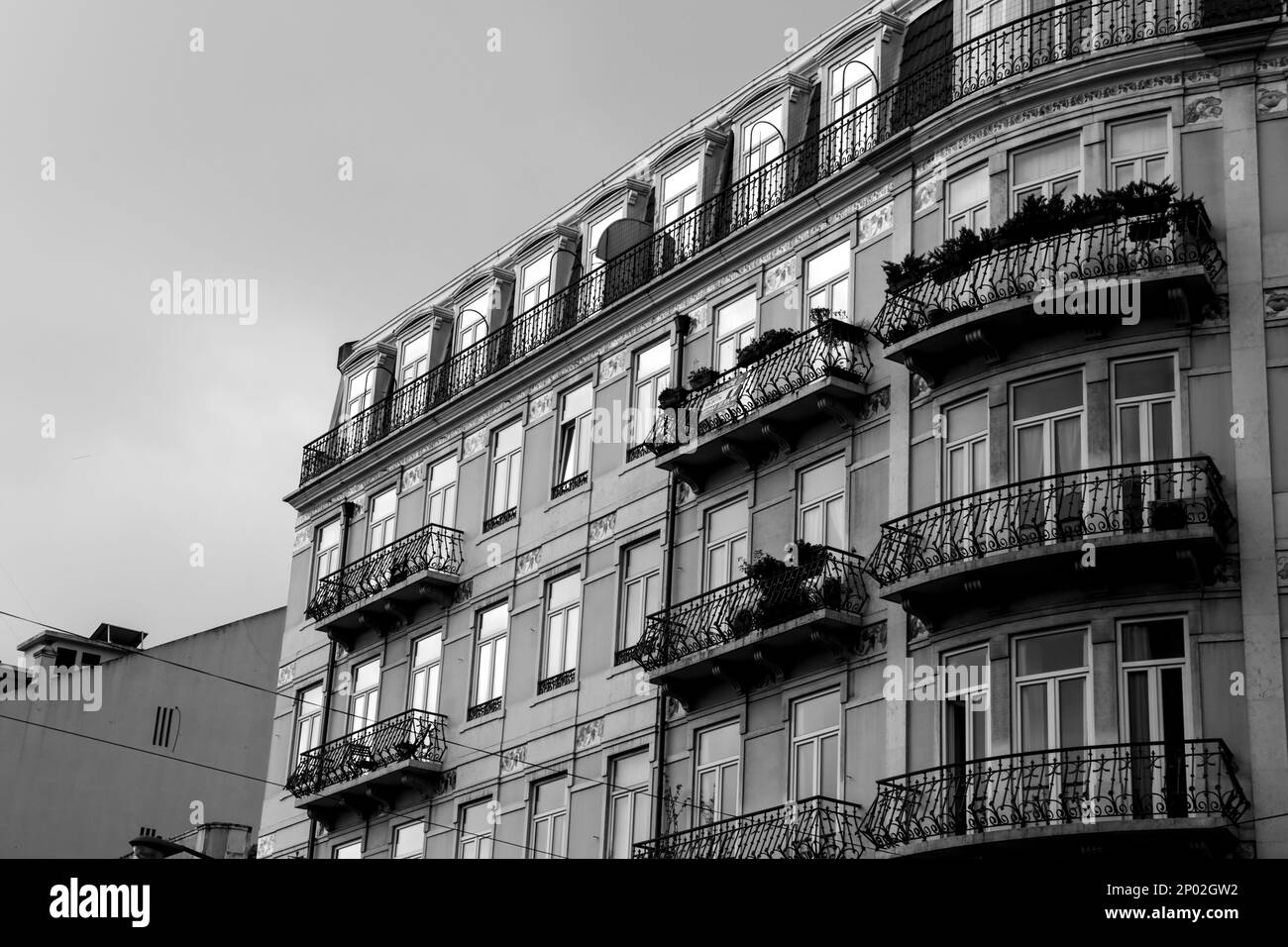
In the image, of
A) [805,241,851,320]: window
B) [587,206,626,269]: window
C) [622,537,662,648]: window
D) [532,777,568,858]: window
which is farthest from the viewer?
[587,206,626,269]: window

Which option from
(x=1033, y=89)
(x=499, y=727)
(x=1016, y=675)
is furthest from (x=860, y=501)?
(x=499, y=727)

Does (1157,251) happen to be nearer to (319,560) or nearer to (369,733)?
(369,733)

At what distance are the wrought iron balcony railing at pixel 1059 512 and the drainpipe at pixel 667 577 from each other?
225 inches

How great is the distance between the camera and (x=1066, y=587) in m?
30.4

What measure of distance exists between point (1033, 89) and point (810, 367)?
571 centimetres

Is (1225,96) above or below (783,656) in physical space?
above

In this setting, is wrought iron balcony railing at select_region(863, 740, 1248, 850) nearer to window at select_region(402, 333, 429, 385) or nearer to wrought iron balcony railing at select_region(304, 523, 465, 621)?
wrought iron balcony railing at select_region(304, 523, 465, 621)

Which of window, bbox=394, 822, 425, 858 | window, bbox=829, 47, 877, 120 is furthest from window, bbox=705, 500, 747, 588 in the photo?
window, bbox=394, 822, 425, 858

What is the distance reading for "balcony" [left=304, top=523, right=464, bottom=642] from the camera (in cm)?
4344

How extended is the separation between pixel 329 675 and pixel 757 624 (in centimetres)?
1568

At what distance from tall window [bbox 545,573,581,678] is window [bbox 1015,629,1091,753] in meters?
11.2

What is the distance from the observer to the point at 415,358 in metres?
48.3
